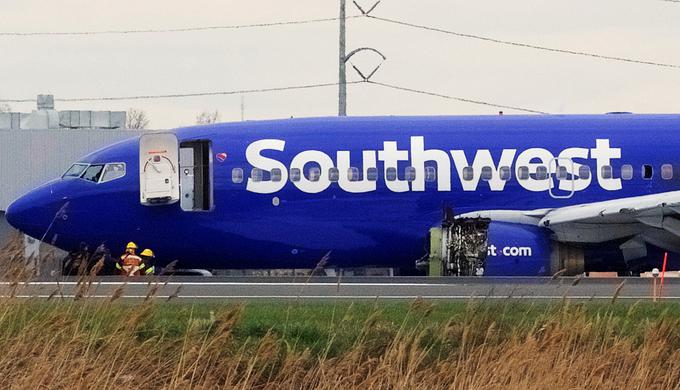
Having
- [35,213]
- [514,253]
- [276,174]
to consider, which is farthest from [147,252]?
[514,253]

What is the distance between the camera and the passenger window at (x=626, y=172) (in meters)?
31.7

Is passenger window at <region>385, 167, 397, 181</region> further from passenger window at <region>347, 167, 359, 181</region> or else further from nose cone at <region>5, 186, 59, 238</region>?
nose cone at <region>5, 186, 59, 238</region>

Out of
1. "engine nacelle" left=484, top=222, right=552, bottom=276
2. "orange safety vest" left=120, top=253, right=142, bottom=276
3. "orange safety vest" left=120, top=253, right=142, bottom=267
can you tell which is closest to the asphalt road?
"engine nacelle" left=484, top=222, right=552, bottom=276

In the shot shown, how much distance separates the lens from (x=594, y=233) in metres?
30.8

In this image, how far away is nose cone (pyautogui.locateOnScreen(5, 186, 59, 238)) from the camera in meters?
31.9

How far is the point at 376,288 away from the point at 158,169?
8508 millimetres

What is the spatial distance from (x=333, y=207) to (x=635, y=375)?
1650 cm

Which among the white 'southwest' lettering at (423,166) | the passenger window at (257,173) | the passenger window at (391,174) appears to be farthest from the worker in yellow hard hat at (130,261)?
the passenger window at (391,174)

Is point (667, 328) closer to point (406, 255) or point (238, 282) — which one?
point (238, 282)

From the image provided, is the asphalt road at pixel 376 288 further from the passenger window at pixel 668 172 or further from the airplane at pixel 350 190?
the passenger window at pixel 668 172

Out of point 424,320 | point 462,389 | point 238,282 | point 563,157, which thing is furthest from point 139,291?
point 563,157

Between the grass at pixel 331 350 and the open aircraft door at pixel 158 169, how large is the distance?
14265mm

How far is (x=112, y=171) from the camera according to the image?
32188 mm

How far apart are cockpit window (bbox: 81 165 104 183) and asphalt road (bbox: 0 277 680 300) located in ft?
16.8
